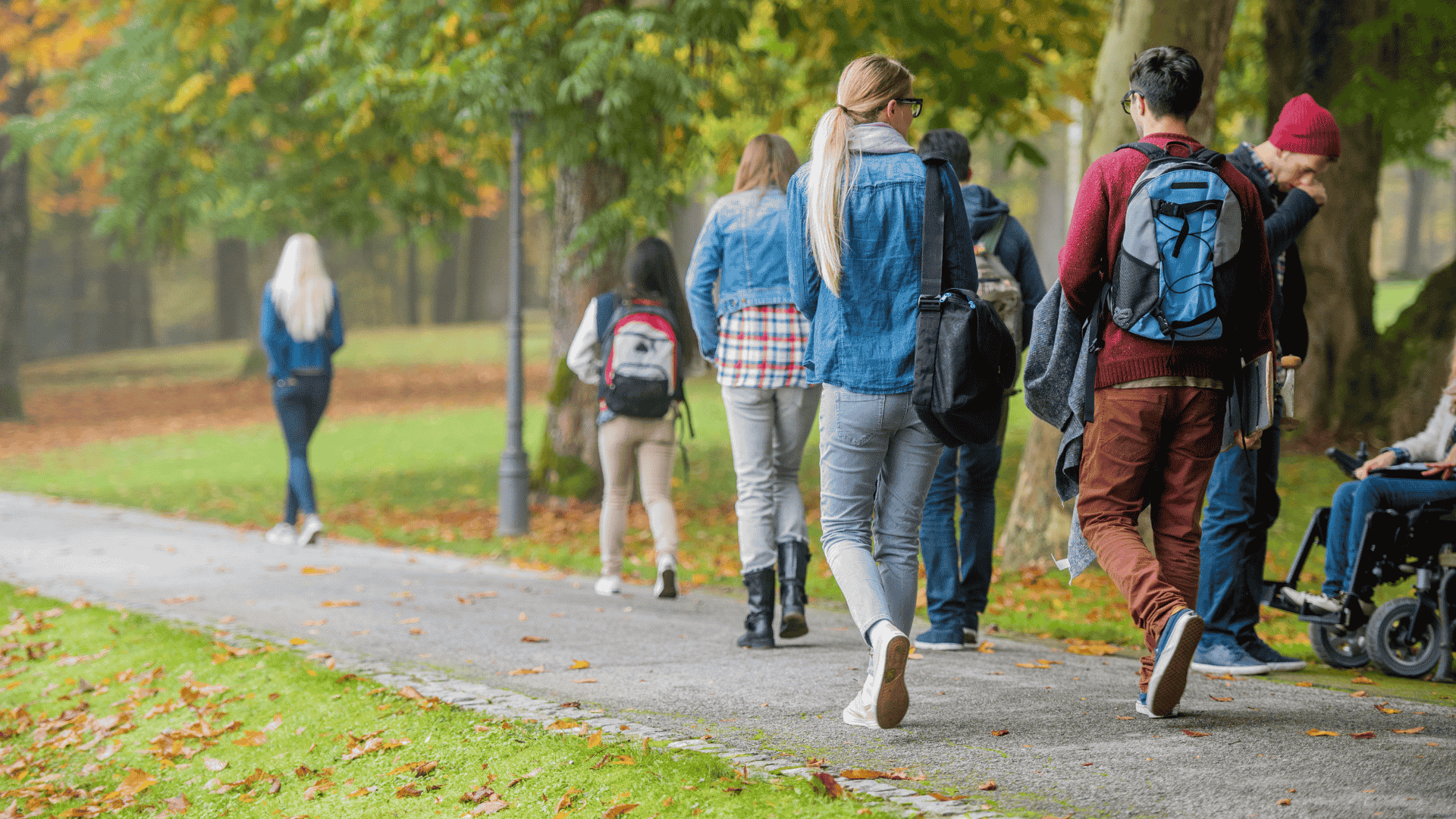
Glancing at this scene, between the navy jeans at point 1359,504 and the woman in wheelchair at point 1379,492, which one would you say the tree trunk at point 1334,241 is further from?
the navy jeans at point 1359,504

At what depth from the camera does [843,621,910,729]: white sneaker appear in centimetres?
389

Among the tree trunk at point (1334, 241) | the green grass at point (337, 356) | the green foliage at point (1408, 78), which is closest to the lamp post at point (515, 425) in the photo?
the green foliage at point (1408, 78)

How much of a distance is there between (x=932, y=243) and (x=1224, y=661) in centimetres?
223

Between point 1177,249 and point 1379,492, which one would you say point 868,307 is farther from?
point 1379,492

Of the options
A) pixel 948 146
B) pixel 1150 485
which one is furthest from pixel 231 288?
pixel 1150 485

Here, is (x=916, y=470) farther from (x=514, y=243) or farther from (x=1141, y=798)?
(x=514, y=243)

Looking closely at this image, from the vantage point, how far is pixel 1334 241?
1288cm

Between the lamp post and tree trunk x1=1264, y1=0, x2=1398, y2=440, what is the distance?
750cm

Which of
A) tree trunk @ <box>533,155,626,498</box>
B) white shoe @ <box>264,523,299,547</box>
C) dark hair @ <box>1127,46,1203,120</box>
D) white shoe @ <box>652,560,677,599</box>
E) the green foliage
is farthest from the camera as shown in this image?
→ tree trunk @ <box>533,155,626,498</box>

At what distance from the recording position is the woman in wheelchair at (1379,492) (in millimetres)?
5168

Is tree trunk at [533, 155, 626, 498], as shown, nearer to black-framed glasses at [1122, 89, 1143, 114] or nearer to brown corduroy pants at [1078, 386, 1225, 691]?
black-framed glasses at [1122, 89, 1143, 114]

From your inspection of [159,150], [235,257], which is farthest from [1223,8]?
[235,257]

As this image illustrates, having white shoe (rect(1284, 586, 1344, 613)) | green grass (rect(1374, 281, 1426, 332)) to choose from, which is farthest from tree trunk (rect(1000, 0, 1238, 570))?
green grass (rect(1374, 281, 1426, 332))

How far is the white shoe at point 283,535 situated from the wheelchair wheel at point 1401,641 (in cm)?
773
